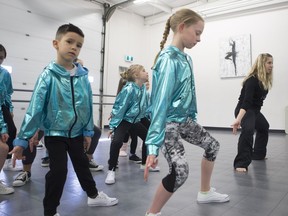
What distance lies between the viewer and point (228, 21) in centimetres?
931

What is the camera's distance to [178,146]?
1.59m

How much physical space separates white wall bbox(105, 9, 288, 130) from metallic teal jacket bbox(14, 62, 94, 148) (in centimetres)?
787

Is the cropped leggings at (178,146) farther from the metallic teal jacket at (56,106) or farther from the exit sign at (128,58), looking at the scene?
the exit sign at (128,58)

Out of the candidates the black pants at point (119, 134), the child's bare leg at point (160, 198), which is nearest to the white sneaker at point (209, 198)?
the child's bare leg at point (160, 198)

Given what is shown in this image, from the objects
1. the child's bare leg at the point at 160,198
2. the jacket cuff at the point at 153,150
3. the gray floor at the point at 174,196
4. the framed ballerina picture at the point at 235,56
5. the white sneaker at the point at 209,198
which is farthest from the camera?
the framed ballerina picture at the point at 235,56

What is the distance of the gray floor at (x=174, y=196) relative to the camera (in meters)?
1.90

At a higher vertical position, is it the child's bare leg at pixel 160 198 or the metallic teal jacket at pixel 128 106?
the metallic teal jacket at pixel 128 106

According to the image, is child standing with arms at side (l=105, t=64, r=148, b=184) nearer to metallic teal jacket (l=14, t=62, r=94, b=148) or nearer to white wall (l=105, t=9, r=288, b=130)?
metallic teal jacket (l=14, t=62, r=94, b=148)

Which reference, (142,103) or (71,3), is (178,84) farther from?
(71,3)

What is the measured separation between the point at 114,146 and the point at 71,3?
7367mm

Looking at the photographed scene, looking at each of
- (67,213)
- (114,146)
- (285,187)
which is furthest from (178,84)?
(285,187)

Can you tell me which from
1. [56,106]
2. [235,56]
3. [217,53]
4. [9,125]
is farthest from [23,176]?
[217,53]

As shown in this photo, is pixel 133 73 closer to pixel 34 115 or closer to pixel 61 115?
pixel 61 115

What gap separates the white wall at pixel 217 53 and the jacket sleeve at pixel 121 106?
676 centimetres
